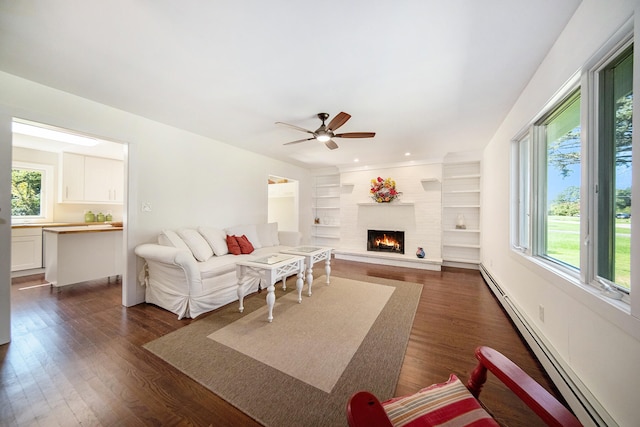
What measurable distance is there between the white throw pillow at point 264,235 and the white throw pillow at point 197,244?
1.22 meters

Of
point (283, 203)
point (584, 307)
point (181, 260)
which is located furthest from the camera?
point (283, 203)

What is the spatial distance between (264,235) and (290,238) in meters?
0.55

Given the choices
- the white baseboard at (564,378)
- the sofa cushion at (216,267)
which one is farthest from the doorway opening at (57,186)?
the white baseboard at (564,378)

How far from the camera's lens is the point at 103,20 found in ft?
5.00

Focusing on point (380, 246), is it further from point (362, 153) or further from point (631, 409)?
point (631, 409)

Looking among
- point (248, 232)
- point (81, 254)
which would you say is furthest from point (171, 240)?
point (81, 254)

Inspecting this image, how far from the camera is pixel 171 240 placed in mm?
2988

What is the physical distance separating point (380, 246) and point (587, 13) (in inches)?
187

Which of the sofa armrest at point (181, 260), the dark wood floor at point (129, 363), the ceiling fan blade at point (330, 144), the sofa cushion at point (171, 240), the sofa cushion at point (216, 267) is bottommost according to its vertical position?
the dark wood floor at point (129, 363)

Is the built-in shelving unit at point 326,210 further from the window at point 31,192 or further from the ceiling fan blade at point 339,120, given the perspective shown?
the window at point 31,192

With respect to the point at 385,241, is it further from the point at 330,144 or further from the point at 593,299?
the point at 593,299

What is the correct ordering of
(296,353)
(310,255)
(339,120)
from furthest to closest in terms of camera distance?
1. (310,255)
2. (339,120)
3. (296,353)

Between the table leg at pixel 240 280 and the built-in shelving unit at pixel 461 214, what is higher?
the built-in shelving unit at pixel 461 214

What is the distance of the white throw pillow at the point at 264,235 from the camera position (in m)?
4.44
